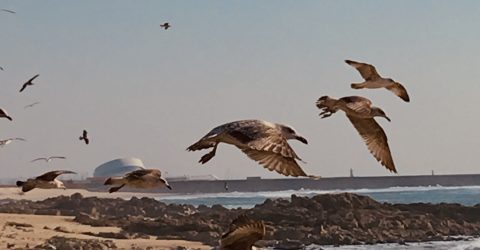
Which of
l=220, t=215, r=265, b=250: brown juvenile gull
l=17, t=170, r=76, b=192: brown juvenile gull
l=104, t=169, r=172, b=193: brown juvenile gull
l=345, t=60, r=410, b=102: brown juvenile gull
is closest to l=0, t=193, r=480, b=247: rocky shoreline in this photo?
l=17, t=170, r=76, b=192: brown juvenile gull

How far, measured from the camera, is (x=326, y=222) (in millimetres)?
35938

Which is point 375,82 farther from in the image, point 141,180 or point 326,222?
point 326,222

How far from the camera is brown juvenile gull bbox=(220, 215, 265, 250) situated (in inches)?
252

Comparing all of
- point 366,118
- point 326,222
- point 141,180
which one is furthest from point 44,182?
point 326,222

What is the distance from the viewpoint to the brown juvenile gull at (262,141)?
634 centimetres

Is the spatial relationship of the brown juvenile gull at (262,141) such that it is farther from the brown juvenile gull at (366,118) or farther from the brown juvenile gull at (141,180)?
the brown juvenile gull at (141,180)

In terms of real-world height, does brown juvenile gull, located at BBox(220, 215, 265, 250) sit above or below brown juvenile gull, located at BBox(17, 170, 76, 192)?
below

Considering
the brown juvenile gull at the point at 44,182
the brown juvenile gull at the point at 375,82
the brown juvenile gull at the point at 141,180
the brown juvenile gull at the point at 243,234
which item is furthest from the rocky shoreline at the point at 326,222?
the brown juvenile gull at the point at 243,234

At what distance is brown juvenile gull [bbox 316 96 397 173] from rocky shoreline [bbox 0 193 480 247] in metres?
20.7

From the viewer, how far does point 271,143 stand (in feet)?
20.9

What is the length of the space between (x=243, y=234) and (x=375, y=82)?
245cm

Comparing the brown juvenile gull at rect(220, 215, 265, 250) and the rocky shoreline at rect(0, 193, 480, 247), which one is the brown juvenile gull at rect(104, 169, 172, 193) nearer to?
the brown juvenile gull at rect(220, 215, 265, 250)

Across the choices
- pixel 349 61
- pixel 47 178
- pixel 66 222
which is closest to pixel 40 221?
pixel 66 222

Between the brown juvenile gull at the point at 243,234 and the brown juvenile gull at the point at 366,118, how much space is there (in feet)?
3.87
